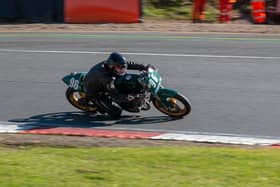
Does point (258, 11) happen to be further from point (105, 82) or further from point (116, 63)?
point (116, 63)

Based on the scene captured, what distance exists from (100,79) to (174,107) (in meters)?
1.35

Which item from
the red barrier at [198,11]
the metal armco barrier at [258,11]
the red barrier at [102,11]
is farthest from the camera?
the red barrier at [198,11]

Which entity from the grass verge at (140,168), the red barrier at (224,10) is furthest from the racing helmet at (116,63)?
the red barrier at (224,10)

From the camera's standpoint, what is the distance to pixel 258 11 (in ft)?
90.2

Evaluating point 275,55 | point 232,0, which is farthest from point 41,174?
point 232,0

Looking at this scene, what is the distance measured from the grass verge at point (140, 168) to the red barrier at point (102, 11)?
55.6 ft

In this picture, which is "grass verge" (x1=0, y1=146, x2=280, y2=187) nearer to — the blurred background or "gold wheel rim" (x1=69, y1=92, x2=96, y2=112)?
"gold wheel rim" (x1=69, y1=92, x2=96, y2=112)

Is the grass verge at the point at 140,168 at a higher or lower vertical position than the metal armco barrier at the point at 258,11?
higher

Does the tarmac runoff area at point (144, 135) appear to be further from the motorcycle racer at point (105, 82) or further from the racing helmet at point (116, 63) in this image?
the racing helmet at point (116, 63)

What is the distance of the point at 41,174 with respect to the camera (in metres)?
7.80

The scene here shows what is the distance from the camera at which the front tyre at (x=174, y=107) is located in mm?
13180

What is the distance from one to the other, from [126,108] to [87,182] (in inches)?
232

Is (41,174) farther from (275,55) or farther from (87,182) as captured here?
(275,55)

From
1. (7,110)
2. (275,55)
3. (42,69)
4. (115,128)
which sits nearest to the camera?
(115,128)
